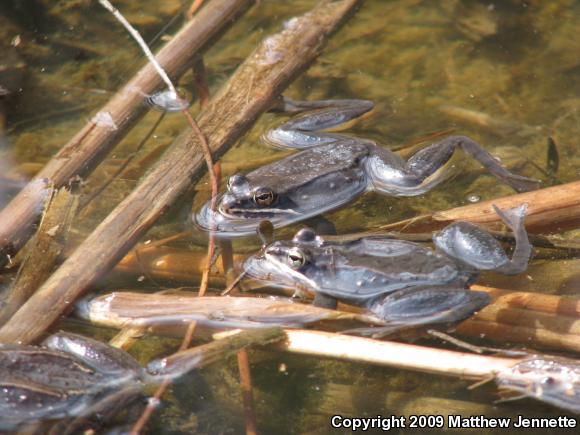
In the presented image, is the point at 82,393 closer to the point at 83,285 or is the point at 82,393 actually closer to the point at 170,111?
the point at 83,285

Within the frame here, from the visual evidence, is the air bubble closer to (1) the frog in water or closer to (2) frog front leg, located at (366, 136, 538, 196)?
(1) the frog in water

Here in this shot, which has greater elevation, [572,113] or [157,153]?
[157,153]

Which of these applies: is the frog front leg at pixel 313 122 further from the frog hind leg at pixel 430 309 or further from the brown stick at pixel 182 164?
the frog hind leg at pixel 430 309

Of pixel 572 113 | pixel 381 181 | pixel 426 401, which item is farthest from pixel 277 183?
pixel 572 113

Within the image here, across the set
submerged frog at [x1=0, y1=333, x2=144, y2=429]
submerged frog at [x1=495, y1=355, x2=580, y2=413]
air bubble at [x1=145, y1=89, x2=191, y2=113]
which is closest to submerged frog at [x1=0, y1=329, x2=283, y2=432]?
submerged frog at [x1=0, y1=333, x2=144, y2=429]

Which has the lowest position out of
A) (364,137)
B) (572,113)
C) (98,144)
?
(572,113)
